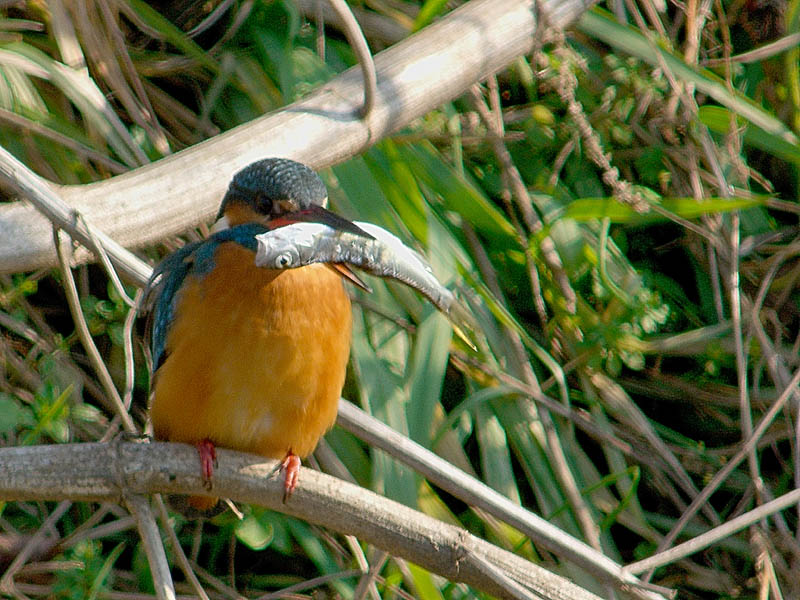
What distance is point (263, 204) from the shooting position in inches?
89.5

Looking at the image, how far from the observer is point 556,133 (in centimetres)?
322

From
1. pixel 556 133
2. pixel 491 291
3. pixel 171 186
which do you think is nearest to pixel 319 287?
pixel 171 186

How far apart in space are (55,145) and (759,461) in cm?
215

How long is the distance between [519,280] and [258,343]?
1112mm

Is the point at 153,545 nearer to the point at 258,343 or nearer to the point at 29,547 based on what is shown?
the point at 258,343

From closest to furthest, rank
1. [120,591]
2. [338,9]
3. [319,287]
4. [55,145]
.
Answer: [319,287], [338,9], [120,591], [55,145]

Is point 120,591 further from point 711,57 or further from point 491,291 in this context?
point 711,57

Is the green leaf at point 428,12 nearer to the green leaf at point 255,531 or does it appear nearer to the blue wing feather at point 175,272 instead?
the blue wing feather at point 175,272

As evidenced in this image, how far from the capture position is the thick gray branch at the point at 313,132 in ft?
7.96

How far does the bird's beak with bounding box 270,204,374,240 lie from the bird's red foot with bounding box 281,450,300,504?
46 centimetres

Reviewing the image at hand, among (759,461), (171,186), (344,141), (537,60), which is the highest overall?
(171,186)

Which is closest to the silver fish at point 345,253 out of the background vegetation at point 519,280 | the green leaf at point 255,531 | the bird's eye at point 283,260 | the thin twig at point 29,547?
the bird's eye at point 283,260

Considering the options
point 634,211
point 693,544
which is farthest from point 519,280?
point 693,544

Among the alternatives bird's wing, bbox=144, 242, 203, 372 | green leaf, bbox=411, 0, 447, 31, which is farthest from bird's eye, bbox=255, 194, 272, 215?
green leaf, bbox=411, 0, 447, 31
